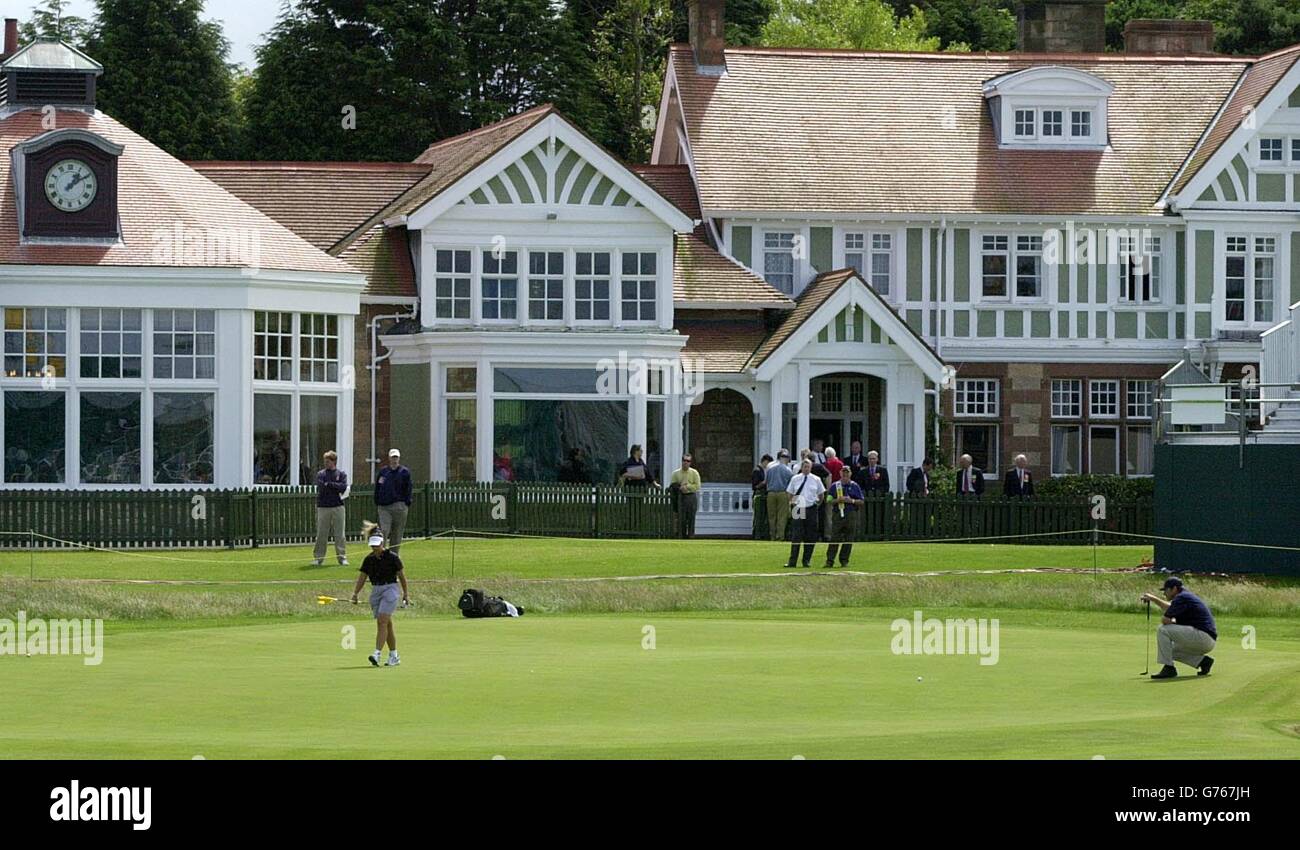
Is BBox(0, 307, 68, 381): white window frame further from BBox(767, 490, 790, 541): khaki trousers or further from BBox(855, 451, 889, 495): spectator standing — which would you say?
BBox(855, 451, 889, 495): spectator standing

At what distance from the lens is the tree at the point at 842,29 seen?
74312mm

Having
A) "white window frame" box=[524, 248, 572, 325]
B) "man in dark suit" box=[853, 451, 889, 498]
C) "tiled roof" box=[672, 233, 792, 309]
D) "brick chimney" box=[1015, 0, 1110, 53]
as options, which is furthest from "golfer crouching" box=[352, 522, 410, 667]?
"brick chimney" box=[1015, 0, 1110, 53]

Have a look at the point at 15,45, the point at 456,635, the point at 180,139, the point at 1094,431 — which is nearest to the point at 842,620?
the point at 456,635

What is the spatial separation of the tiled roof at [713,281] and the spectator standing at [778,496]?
618 centimetres

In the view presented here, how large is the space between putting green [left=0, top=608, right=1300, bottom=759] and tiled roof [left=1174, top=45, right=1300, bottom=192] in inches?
936

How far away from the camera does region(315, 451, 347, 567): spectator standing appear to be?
3622 centimetres

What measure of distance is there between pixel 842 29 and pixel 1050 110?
2261 cm

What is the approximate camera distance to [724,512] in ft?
153

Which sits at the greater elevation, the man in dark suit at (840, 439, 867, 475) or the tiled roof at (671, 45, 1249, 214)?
the tiled roof at (671, 45, 1249, 214)

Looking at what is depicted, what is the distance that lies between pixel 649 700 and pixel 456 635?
766cm

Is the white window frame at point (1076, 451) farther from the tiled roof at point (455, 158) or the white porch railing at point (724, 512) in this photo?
the tiled roof at point (455, 158)

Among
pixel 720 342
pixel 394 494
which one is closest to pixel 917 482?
pixel 720 342

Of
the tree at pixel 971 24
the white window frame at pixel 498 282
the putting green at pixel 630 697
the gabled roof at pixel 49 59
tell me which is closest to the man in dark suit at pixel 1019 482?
the white window frame at pixel 498 282

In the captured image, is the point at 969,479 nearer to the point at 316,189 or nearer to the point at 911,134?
the point at 911,134
